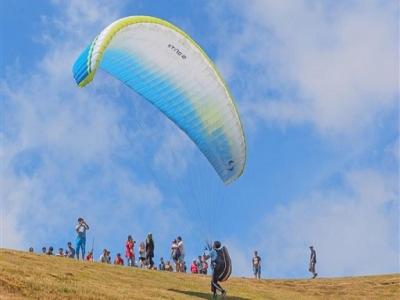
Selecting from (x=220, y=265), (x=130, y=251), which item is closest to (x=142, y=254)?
(x=130, y=251)

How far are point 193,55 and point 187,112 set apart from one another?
198cm

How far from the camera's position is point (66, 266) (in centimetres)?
2858

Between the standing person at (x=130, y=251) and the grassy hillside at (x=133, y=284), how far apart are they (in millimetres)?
3367

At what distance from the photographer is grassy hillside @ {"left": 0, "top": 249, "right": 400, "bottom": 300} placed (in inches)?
899

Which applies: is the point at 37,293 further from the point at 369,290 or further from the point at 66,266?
the point at 369,290

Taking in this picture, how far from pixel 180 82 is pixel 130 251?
1081 centimetres

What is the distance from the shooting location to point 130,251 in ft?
116

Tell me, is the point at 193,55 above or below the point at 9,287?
above

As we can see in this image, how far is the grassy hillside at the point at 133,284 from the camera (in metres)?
22.8

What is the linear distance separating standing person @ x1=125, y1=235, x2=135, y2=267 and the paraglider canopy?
30.7ft

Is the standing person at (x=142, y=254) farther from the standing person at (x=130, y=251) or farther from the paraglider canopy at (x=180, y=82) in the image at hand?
the paraglider canopy at (x=180, y=82)

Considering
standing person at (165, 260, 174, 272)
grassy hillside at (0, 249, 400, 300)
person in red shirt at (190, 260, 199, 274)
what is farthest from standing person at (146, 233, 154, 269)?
person in red shirt at (190, 260, 199, 274)

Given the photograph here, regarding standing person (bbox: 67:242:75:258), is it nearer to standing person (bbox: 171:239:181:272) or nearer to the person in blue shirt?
standing person (bbox: 171:239:181:272)

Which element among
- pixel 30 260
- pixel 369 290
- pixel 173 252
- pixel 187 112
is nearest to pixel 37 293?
pixel 30 260
